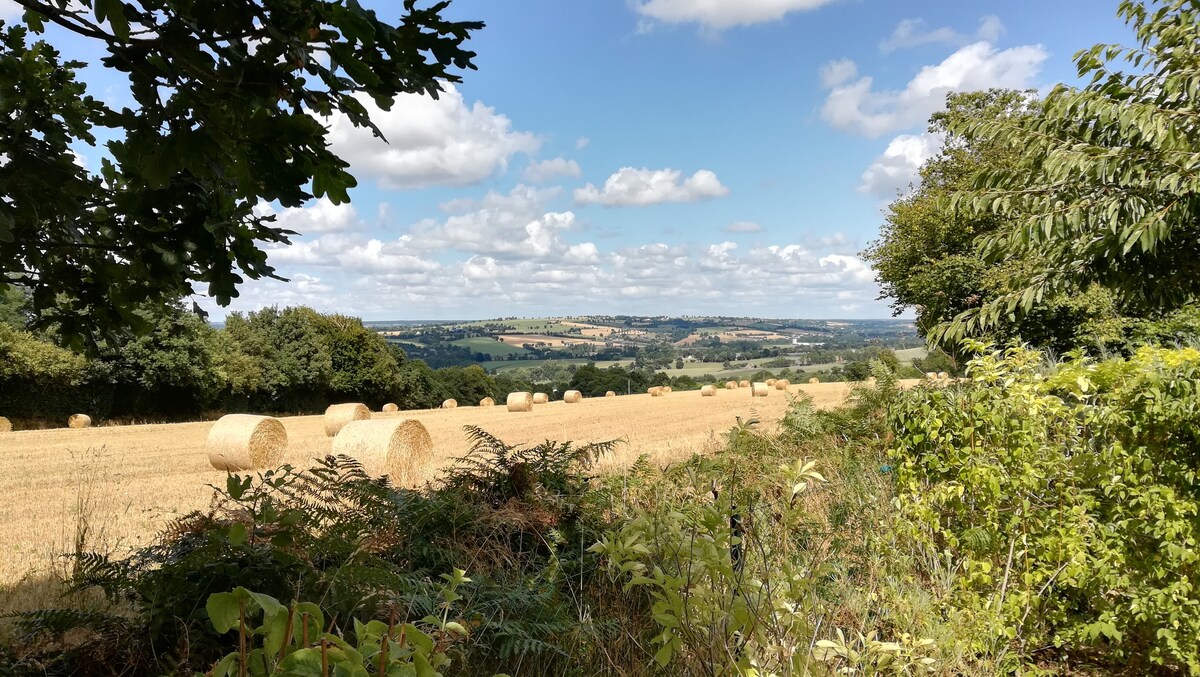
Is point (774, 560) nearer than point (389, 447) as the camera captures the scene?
Yes

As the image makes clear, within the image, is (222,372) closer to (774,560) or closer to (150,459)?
(150,459)

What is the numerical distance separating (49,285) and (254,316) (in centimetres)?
4639

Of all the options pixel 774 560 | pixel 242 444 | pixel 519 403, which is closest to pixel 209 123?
pixel 774 560

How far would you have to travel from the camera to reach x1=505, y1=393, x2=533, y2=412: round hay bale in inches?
1232

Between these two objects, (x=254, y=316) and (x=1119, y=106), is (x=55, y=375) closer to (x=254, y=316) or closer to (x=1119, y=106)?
(x=254, y=316)

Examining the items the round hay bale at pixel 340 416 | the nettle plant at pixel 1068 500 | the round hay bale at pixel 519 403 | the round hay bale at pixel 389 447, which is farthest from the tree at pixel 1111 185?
the round hay bale at pixel 519 403

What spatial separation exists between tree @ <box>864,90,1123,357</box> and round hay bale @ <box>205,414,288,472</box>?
59.4 ft

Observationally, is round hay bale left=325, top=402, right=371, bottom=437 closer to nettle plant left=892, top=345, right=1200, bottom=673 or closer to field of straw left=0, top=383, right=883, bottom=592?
field of straw left=0, top=383, right=883, bottom=592

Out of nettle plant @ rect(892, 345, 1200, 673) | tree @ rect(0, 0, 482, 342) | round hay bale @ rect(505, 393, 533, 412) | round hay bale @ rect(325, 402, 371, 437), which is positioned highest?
tree @ rect(0, 0, 482, 342)

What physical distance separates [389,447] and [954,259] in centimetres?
2016

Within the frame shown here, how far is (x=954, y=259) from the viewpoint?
2325 cm

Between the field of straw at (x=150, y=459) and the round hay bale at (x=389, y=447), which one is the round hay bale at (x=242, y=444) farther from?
the round hay bale at (x=389, y=447)

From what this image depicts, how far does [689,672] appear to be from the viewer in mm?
2793

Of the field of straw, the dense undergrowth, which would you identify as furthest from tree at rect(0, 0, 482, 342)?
the field of straw
